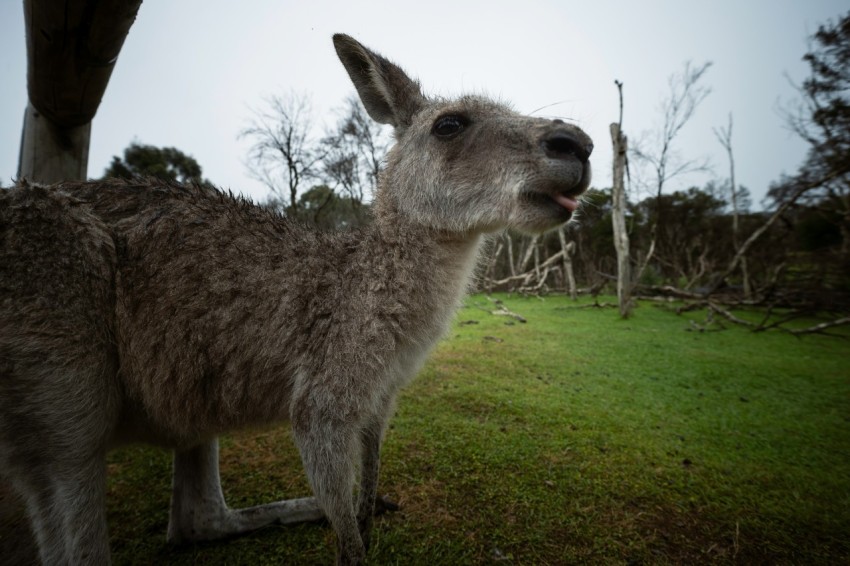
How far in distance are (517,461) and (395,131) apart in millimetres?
2846

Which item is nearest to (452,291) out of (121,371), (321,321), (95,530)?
(321,321)

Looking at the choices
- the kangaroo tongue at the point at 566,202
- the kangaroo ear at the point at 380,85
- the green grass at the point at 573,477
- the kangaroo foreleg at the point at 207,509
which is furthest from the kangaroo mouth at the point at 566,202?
the kangaroo foreleg at the point at 207,509

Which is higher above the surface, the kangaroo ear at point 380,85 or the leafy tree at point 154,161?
the leafy tree at point 154,161

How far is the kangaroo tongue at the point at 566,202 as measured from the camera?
1.90 m

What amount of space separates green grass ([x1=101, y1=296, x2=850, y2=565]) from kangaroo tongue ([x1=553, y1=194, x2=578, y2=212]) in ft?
6.66

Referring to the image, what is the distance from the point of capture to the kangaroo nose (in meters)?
1.84

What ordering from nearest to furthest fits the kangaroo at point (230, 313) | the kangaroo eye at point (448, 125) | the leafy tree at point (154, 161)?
1. the kangaroo at point (230, 313)
2. the kangaroo eye at point (448, 125)
3. the leafy tree at point (154, 161)

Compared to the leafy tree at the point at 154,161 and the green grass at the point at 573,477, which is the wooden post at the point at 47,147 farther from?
the leafy tree at the point at 154,161

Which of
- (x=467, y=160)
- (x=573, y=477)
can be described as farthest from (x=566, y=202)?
(x=573, y=477)

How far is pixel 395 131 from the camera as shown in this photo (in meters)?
2.48

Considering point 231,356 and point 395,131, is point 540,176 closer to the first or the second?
point 395,131

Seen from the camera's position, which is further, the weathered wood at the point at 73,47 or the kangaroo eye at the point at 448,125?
the kangaroo eye at the point at 448,125

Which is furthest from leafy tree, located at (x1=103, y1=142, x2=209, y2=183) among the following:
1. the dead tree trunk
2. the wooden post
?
the dead tree trunk

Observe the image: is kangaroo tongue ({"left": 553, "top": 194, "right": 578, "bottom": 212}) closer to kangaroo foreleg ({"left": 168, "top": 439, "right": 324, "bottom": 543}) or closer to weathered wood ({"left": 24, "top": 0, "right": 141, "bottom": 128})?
weathered wood ({"left": 24, "top": 0, "right": 141, "bottom": 128})
